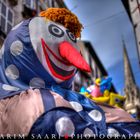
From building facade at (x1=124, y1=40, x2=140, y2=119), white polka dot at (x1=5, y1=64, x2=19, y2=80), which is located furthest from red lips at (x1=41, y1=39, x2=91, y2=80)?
building facade at (x1=124, y1=40, x2=140, y2=119)

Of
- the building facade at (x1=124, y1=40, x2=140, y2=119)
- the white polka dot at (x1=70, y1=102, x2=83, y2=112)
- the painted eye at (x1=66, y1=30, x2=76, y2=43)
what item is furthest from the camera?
the building facade at (x1=124, y1=40, x2=140, y2=119)

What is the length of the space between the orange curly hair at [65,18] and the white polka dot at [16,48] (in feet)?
1.94

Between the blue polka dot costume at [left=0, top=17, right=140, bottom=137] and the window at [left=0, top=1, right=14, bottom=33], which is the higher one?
the window at [left=0, top=1, right=14, bottom=33]

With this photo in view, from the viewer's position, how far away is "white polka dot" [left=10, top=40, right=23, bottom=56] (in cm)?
311

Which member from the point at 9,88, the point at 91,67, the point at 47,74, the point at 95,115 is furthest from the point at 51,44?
the point at 91,67

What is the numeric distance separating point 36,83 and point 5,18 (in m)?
10.6

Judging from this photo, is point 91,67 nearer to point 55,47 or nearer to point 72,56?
point 55,47

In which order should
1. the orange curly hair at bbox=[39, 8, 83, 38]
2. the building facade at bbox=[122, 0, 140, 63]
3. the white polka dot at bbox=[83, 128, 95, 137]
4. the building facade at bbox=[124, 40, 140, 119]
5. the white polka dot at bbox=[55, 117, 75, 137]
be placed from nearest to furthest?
the white polka dot at bbox=[55, 117, 75, 137]
the white polka dot at bbox=[83, 128, 95, 137]
the orange curly hair at bbox=[39, 8, 83, 38]
the building facade at bbox=[122, 0, 140, 63]
the building facade at bbox=[124, 40, 140, 119]

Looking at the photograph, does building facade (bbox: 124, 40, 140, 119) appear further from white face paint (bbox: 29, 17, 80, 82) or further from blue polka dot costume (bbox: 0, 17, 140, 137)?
blue polka dot costume (bbox: 0, 17, 140, 137)

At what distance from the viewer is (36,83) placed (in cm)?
303

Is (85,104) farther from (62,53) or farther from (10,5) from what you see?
(10,5)

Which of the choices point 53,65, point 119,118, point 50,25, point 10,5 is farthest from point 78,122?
point 10,5

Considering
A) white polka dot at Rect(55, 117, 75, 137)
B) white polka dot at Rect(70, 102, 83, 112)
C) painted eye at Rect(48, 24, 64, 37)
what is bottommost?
white polka dot at Rect(55, 117, 75, 137)

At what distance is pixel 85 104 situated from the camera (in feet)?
9.80
